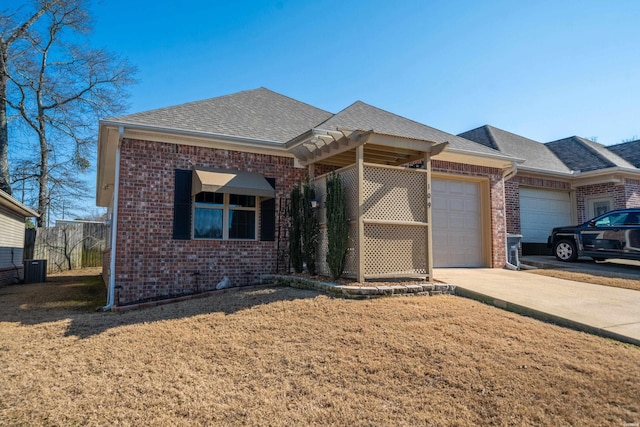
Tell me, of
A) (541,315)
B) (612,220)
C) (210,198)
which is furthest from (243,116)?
(612,220)

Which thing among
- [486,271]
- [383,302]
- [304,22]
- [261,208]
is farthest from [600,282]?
[304,22]

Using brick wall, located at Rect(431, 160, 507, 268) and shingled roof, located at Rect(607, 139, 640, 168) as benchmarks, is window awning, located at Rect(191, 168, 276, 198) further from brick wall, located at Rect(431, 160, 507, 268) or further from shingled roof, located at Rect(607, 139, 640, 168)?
shingled roof, located at Rect(607, 139, 640, 168)

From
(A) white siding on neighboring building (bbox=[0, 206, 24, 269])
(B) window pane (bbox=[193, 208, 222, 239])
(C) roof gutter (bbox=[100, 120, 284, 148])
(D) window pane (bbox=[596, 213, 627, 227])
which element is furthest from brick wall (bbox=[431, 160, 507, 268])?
(A) white siding on neighboring building (bbox=[0, 206, 24, 269])

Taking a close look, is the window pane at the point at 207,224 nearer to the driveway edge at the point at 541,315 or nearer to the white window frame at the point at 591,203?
the driveway edge at the point at 541,315

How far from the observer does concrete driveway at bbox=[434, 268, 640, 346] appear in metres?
5.51

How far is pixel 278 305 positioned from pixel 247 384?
243cm

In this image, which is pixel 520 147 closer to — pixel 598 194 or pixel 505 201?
pixel 598 194

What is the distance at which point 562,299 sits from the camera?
6930mm

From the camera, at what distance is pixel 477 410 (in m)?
3.60

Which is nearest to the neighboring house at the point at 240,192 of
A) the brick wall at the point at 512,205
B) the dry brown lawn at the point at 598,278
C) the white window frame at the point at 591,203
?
the dry brown lawn at the point at 598,278

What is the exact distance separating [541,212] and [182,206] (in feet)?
39.7

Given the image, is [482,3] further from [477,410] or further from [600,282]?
[477,410]

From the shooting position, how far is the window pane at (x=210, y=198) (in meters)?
9.22

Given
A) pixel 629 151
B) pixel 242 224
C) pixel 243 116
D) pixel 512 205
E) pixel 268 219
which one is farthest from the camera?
pixel 629 151
